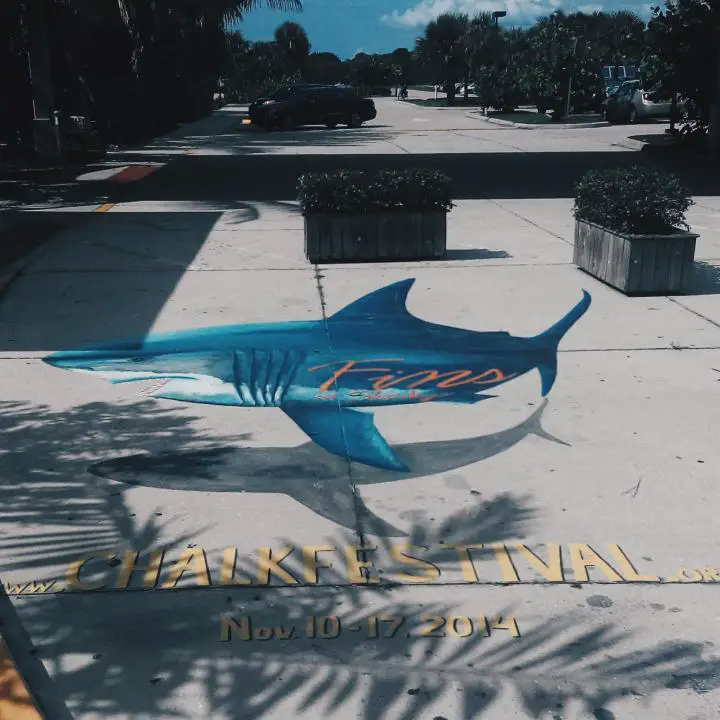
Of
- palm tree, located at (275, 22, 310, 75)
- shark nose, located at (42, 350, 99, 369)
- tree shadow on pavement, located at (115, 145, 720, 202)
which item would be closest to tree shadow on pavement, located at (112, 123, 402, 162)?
tree shadow on pavement, located at (115, 145, 720, 202)

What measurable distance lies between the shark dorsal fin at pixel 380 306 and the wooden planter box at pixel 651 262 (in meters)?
2.00

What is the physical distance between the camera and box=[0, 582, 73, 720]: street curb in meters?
3.27

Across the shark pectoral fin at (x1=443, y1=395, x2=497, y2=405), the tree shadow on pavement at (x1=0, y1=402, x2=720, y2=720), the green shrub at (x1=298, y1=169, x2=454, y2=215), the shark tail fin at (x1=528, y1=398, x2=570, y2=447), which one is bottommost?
the shark pectoral fin at (x1=443, y1=395, x2=497, y2=405)

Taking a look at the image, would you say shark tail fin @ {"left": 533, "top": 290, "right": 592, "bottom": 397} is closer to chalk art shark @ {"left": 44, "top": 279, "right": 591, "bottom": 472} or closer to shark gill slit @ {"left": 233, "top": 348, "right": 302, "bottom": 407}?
chalk art shark @ {"left": 44, "top": 279, "right": 591, "bottom": 472}

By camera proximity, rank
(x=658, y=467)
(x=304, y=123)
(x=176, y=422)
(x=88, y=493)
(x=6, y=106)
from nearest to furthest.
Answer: (x=88, y=493) < (x=658, y=467) < (x=176, y=422) < (x=6, y=106) < (x=304, y=123)

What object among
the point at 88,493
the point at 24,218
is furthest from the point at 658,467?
the point at 24,218

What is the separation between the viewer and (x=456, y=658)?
3.55 m

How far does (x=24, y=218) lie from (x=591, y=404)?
11.0 metres

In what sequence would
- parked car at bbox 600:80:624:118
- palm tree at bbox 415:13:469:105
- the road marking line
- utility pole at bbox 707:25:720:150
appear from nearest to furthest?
the road marking line < utility pole at bbox 707:25:720:150 < parked car at bbox 600:80:624:118 < palm tree at bbox 415:13:469:105

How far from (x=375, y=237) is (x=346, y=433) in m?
5.52

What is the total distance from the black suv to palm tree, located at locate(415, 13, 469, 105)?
90.6 feet

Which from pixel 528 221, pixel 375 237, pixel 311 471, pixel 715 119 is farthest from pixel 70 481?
pixel 715 119

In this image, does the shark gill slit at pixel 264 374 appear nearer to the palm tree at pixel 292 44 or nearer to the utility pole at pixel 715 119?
the utility pole at pixel 715 119

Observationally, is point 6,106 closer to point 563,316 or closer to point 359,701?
point 563,316
